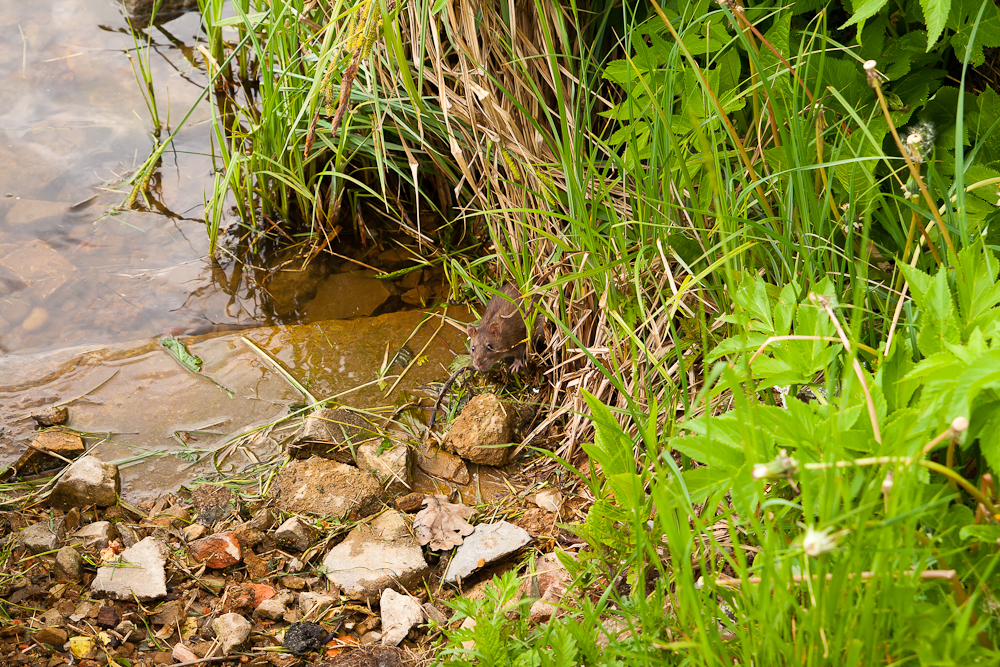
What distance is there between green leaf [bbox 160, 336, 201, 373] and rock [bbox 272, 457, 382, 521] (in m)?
0.98

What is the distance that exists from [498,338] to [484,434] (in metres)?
0.43

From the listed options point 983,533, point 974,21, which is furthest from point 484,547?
point 974,21

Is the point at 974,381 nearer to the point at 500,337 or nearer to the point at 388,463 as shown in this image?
the point at 500,337

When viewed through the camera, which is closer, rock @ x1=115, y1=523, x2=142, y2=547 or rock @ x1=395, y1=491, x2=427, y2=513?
rock @ x1=115, y1=523, x2=142, y2=547

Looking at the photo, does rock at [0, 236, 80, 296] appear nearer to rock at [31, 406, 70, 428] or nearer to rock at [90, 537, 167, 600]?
rock at [31, 406, 70, 428]

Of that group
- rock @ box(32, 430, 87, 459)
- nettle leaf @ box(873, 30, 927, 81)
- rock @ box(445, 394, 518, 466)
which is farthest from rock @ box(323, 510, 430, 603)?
nettle leaf @ box(873, 30, 927, 81)

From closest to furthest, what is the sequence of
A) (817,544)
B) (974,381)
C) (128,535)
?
(817,544), (974,381), (128,535)

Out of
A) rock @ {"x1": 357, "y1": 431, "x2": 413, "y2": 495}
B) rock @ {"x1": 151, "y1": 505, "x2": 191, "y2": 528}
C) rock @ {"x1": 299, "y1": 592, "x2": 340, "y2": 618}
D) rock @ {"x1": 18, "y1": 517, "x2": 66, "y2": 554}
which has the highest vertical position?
rock @ {"x1": 18, "y1": 517, "x2": 66, "y2": 554}

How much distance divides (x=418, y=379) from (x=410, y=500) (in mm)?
773

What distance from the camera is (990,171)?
1756 mm

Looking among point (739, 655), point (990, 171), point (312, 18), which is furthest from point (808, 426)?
point (312, 18)

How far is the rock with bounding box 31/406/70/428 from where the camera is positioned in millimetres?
2719

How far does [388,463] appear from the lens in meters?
2.57

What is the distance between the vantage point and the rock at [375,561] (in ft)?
6.92
